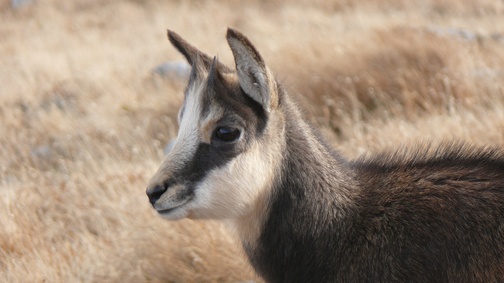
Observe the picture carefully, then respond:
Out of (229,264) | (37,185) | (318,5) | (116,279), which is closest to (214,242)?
(229,264)

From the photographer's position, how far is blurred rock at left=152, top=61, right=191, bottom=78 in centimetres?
1257

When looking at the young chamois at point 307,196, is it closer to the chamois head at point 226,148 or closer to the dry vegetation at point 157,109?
the chamois head at point 226,148

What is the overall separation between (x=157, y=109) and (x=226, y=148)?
7.20 metres

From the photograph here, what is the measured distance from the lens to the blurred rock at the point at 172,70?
41.2 ft

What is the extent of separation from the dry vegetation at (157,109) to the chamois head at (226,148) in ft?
4.43

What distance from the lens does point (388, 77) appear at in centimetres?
976

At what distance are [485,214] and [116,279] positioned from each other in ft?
8.61

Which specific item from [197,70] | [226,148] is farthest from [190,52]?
[226,148]

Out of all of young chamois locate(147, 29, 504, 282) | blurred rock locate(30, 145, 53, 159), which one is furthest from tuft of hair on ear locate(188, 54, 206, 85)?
blurred rock locate(30, 145, 53, 159)

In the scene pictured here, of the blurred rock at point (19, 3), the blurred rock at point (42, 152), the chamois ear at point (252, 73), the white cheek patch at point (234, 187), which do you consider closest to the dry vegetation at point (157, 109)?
the blurred rock at point (42, 152)

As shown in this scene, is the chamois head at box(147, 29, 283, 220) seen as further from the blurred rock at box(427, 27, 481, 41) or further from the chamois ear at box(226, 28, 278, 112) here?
the blurred rock at box(427, 27, 481, 41)

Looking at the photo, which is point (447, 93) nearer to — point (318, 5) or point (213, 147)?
point (213, 147)

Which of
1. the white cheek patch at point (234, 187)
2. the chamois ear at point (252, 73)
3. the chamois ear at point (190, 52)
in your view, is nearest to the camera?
the chamois ear at point (252, 73)

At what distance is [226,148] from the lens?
12.9ft
